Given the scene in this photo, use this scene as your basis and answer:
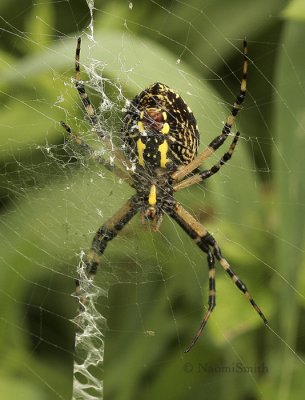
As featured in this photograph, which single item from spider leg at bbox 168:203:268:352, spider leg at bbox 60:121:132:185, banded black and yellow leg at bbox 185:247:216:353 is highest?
spider leg at bbox 60:121:132:185

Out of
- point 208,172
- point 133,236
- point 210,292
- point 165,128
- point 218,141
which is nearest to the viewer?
point 165,128

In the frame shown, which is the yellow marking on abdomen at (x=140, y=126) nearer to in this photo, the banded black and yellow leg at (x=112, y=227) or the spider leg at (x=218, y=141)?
the spider leg at (x=218, y=141)

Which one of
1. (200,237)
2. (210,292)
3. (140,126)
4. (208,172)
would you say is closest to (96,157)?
(140,126)

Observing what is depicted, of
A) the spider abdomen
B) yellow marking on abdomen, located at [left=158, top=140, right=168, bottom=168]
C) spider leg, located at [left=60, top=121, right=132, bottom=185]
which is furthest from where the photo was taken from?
spider leg, located at [left=60, top=121, right=132, bottom=185]

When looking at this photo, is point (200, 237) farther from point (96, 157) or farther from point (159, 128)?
point (159, 128)

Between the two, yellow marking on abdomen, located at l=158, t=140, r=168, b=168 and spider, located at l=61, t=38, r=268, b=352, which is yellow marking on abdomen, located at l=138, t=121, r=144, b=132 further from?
yellow marking on abdomen, located at l=158, t=140, r=168, b=168

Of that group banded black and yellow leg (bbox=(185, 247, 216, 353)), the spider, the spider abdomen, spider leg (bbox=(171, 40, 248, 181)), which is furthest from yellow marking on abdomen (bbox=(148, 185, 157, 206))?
banded black and yellow leg (bbox=(185, 247, 216, 353))

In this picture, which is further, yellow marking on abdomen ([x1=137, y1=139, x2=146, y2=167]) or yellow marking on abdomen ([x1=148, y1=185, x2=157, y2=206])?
yellow marking on abdomen ([x1=148, y1=185, x2=157, y2=206])
